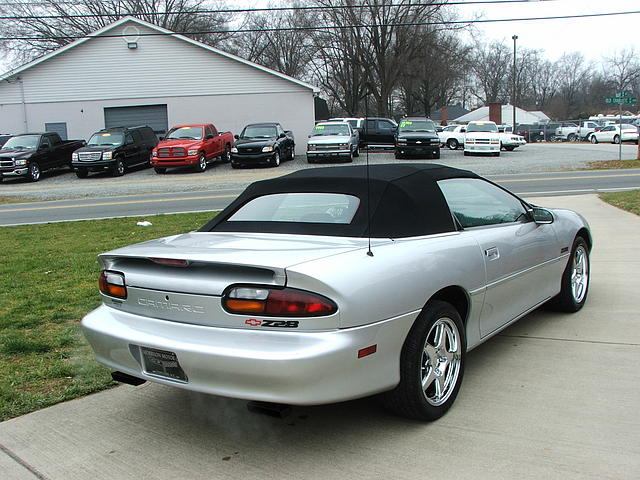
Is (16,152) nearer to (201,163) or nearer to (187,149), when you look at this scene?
(187,149)

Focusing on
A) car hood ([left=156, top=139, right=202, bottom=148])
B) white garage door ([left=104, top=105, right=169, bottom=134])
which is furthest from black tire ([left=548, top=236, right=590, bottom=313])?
white garage door ([left=104, top=105, right=169, bottom=134])

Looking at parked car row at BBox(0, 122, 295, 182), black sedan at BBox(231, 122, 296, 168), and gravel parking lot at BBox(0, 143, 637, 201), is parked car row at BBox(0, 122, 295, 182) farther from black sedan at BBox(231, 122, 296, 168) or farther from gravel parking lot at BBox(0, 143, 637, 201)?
gravel parking lot at BBox(0, 143, 637, 201)

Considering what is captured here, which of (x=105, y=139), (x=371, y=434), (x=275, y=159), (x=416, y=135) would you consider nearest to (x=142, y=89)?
(x=105, y=139)

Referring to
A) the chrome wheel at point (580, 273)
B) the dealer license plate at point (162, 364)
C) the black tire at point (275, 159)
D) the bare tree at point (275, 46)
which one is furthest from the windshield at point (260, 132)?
the bare tree at point (275, 46)

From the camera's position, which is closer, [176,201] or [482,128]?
[176,201]

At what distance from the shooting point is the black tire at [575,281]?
17.6 feet

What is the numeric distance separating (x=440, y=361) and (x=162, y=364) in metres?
1.56

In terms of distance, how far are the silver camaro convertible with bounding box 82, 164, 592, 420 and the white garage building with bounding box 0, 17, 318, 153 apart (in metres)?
29.8

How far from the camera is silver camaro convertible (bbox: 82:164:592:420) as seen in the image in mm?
2979

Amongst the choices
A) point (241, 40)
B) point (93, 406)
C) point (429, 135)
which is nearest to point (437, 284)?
point (93, 406)

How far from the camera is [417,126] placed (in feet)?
95.0

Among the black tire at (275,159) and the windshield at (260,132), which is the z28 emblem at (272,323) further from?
the windshield at (260,132)

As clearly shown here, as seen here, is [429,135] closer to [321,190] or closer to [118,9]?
[321,190]

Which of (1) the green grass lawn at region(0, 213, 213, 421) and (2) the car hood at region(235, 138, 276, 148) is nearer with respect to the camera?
(1) the green grass lawn at region(0, 213, 213, 421)
